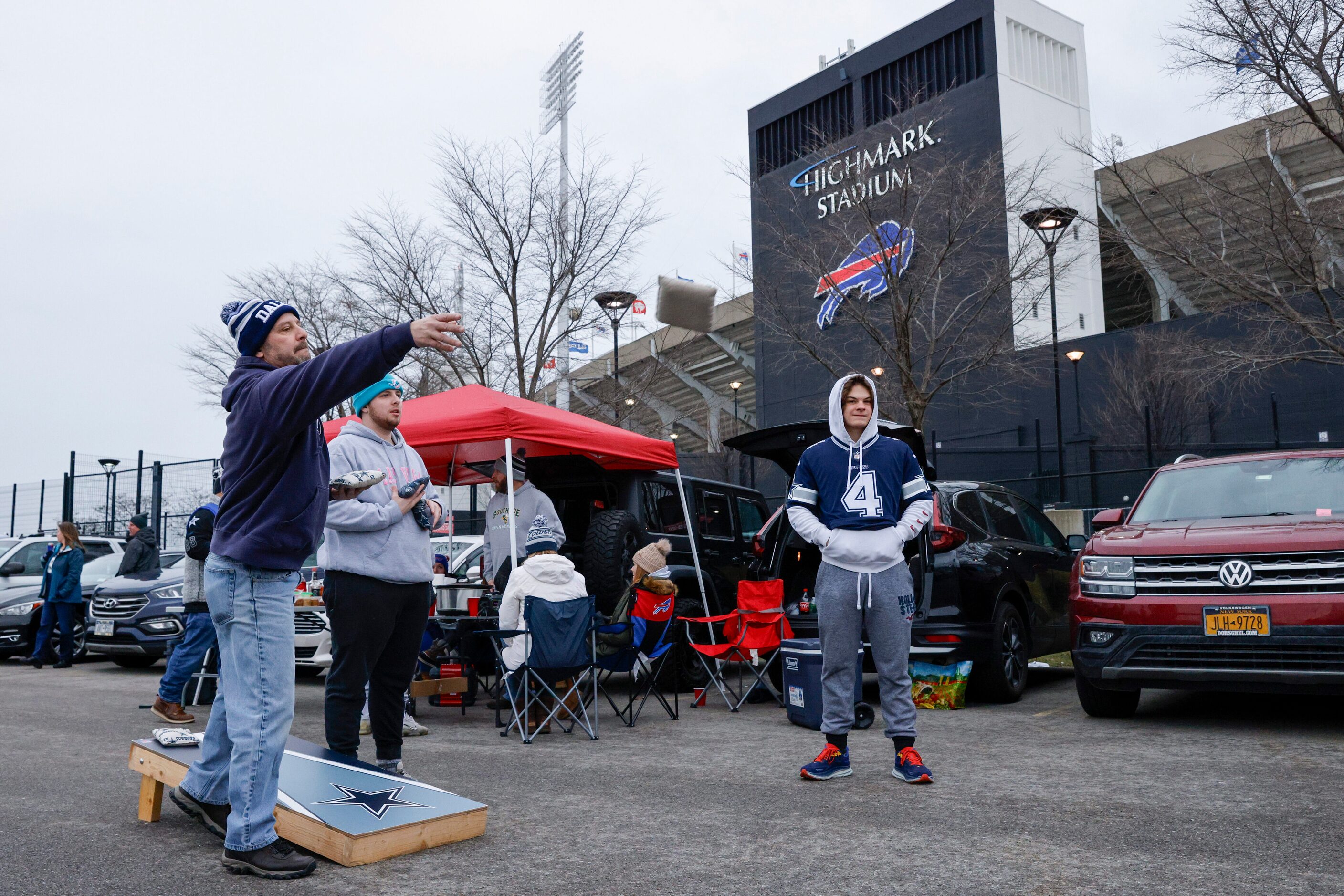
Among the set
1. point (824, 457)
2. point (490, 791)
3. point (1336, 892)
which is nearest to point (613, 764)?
point (490, 791)

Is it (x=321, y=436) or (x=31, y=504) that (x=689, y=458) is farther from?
(x=321, y=436)

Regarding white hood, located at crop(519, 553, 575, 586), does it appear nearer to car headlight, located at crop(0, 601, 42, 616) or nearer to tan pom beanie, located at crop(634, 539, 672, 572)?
tan pom beanie, located at crop(634, 539, 672, 572)

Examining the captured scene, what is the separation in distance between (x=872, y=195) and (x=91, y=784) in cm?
1298

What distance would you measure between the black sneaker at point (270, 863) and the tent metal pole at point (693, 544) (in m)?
5.79

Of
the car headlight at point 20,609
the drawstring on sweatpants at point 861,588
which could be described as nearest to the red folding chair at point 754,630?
the drawstring on sweatpants at point 861,588

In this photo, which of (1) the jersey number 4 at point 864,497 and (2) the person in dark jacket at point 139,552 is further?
(2) the person in dark jacket at point 139,552

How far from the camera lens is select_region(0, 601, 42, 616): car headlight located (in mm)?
12719

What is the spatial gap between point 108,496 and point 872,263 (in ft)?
63.2

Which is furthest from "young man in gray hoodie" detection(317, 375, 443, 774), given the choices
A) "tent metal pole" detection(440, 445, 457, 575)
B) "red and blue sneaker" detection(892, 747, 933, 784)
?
"tent metal pole" detection(440, 445, 457, 575)

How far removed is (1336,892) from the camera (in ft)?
10.00

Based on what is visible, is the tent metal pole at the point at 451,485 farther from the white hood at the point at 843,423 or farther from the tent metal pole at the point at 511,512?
the white hood at the point at 843,423

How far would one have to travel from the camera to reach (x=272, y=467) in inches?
131

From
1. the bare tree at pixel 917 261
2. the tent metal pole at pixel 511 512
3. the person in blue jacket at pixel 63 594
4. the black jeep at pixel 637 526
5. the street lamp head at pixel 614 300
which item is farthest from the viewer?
the street lamp head at pixel 614 300

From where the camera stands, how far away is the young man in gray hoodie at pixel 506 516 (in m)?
8.12
